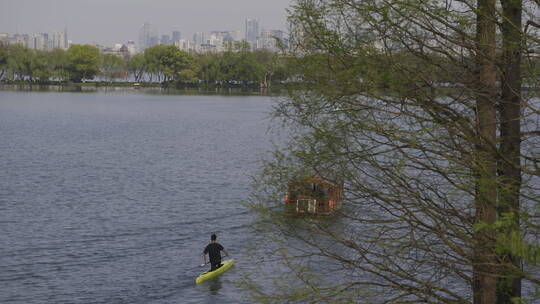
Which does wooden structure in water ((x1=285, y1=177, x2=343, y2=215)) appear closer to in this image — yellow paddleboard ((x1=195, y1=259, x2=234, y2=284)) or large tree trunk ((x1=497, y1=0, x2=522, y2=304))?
large tree trunk ((x1=497, y1=0, x2=522, y2=304))

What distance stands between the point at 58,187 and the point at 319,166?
33.5 metres

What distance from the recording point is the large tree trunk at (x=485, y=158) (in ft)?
27.0

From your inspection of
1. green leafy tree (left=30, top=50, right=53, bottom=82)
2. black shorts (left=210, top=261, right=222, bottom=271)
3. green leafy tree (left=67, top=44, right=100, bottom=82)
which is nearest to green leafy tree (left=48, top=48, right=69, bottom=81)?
green leafy tree (left=30, top=50, right=53, bottom=82)

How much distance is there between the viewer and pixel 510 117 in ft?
29.6

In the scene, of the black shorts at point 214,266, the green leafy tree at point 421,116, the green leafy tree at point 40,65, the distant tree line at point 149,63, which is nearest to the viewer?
the green leafy tree at point 421,116

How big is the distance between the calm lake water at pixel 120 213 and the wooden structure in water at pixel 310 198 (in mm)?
1766

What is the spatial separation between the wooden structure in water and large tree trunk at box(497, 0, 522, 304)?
7.19ft

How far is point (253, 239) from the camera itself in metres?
28.0

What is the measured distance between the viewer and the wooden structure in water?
30.4ft

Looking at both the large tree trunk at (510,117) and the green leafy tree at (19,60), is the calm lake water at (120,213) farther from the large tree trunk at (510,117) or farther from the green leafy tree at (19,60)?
the green leafy tree at (19,60)

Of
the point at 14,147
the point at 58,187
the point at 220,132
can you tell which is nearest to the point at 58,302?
the point at 58,187

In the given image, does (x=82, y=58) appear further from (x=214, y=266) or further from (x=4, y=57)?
(x=214, y=266)

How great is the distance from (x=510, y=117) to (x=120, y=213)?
26.7 m

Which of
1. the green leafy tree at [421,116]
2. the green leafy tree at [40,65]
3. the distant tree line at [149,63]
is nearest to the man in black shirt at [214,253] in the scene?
the green leafy tree at [421,116]
